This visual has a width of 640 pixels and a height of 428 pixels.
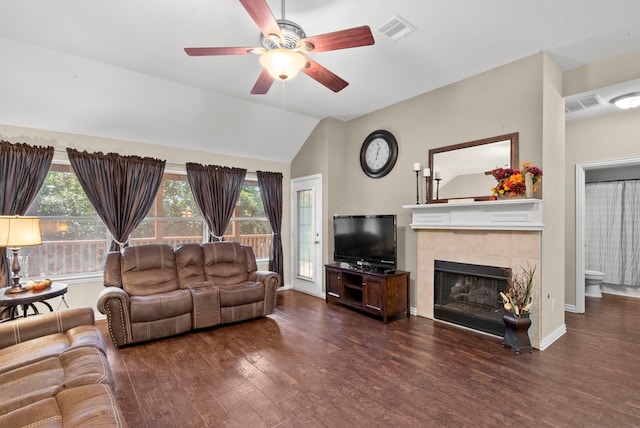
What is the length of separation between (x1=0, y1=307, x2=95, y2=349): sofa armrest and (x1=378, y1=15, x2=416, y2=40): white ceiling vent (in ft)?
11.6

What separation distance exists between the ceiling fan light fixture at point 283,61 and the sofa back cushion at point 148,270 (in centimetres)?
289

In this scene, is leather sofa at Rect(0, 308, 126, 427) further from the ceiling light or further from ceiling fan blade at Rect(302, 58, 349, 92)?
the ceiling light

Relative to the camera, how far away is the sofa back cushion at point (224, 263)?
13.8ft

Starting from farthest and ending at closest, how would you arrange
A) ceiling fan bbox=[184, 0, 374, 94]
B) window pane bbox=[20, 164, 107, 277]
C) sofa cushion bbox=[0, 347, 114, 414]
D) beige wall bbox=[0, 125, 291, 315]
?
1. window pane bbox=[20, 164, 107, 277]
2. beige wall bbox=[0, 125, 291, 315]
3. ceiling fan bbox=[184, 0, 374, 94]
4. sofa cushion bbox=[0, 347, 114, 414]

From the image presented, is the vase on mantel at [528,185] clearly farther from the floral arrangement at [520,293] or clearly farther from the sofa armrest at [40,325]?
the sofa armrest at [40,325]

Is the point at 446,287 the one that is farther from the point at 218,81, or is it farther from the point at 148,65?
the point at 148,65

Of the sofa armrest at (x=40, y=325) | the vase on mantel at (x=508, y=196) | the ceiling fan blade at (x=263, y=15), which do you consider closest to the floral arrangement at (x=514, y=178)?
the vase on mantel at (x=508, y=196)

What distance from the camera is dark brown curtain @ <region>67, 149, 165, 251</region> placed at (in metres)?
3.99

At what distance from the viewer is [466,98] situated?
12.4 feet

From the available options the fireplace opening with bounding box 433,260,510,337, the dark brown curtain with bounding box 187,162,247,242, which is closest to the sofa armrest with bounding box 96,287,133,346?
the dark brown curtain with bounding box 187,162,247,242

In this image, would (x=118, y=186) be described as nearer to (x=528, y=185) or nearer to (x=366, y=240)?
(x=366, y=240)

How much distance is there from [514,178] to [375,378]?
2390 millimetres

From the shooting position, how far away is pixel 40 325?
223 cm

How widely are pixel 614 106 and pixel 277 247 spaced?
5359 mm
